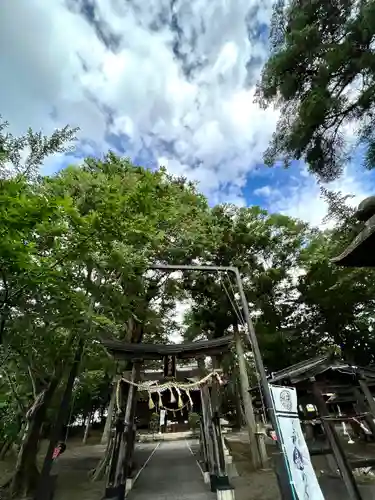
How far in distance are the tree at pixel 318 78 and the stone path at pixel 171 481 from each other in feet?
37.6

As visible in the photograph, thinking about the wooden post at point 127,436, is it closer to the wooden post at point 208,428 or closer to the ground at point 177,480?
the ground at point 177,480

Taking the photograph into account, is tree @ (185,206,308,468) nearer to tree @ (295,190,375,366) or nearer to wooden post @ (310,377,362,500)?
tree @ (295,190,375,366)

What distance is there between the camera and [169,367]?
1137 cm

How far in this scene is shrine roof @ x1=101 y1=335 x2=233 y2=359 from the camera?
11039 millimetres

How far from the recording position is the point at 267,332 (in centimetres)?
1603

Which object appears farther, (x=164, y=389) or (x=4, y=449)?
(x=4, y=449)

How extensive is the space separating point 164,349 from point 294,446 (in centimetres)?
693

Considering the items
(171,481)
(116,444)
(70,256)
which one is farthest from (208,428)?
(70,256)

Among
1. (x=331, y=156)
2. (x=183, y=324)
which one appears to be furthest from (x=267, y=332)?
(x=331, y=156)

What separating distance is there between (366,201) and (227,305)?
12.5 m

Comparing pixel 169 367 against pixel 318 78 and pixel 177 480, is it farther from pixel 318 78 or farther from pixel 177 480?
pixel 318 78

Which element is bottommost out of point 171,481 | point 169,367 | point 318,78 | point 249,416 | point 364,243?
point 171,481

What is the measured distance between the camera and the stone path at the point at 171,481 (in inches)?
401

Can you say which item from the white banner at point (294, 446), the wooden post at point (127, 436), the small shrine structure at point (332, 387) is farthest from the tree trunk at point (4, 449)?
the white banner at point (294, 446)
